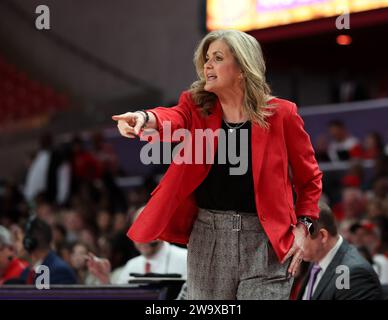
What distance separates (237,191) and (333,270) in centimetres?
149

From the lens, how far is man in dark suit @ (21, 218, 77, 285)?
6.07 meters

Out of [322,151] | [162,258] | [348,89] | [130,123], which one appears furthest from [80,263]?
[348,89]

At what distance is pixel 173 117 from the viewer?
3.61 meters

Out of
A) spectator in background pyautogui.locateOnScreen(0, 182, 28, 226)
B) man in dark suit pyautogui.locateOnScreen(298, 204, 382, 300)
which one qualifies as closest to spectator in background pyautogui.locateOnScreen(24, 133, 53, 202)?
spectator in background pyautogui.locateOnScreen(0, 182, 28, 226)

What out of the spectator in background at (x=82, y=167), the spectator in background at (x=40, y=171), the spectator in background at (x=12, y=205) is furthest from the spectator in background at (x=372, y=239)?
the spectator in background at (x=40, y=171)

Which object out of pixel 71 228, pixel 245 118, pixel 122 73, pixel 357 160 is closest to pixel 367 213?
pixel 357 160

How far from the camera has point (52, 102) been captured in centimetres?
1695

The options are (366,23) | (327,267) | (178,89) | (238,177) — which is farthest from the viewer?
(178,89)

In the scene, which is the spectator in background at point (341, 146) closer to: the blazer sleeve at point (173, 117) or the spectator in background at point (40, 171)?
the spectator in background at point (40, 171)

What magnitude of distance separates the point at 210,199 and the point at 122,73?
13.1 meters

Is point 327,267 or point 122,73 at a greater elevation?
point 122,73

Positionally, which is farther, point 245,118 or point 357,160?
point 357,160

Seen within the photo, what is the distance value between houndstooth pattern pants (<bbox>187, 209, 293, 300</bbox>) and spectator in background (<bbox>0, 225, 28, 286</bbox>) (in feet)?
9.86

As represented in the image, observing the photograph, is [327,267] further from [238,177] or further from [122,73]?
[122,73]
